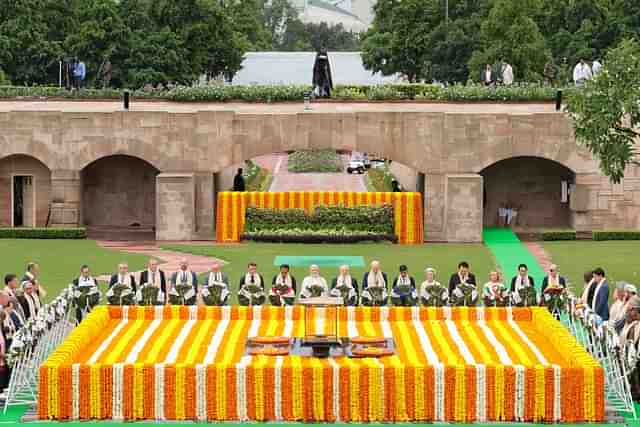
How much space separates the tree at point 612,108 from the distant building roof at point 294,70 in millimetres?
53628

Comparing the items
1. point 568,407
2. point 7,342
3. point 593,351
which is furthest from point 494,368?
point 7,342

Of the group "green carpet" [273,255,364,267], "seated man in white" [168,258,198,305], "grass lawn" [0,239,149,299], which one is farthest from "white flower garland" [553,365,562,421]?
"green carpet" [273,255,364,267]

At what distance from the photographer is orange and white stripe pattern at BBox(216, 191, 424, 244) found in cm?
4316

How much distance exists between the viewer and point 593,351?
82.7 ft

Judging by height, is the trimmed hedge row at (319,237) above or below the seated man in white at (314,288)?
above

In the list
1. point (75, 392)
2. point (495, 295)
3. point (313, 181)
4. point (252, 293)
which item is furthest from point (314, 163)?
point (75, 392)

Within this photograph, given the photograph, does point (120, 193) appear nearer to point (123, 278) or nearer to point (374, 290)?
point (123, 278)

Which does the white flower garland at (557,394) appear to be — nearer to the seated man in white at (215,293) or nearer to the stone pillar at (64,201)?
the seated man in white at (215,293)

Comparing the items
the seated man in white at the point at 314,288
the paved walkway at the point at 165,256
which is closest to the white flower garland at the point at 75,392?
the seated man in white at the point at 314,288

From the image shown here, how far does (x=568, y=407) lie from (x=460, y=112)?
21.9 m

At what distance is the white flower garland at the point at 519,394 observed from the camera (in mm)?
22766

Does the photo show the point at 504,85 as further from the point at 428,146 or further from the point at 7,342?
the point at 7,342

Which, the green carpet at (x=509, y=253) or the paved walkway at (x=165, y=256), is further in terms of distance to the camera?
the paved walkway at (x=165, y=256)

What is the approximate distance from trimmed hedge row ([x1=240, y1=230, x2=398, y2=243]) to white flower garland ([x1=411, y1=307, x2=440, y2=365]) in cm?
1543
